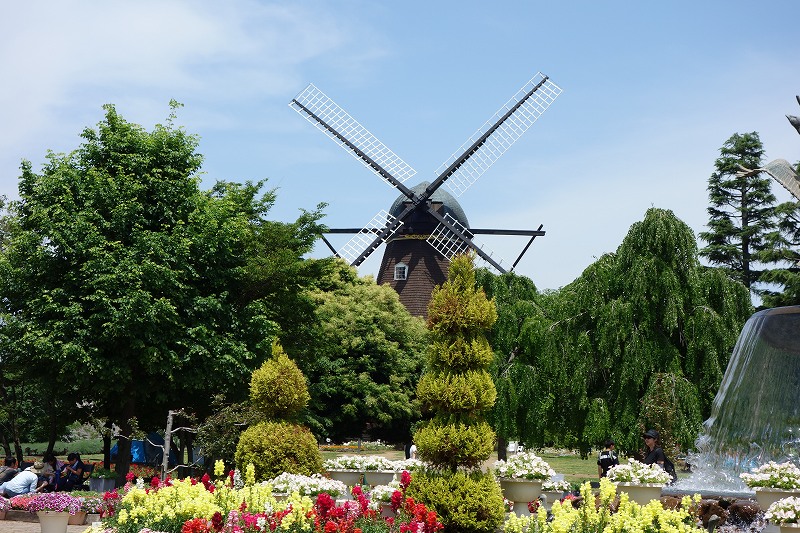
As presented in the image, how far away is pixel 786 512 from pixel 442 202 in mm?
38986

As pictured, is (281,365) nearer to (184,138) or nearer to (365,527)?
(365,527)

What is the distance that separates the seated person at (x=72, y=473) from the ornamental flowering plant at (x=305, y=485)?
287 inches

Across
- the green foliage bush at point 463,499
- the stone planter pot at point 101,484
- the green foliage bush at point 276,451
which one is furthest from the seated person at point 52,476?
the green foliage bush at point 463,499

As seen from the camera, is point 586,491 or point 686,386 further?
point 686,386

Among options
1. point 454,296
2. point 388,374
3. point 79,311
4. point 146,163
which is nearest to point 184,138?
point 146,163

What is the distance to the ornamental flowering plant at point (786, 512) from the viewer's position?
26.3ft

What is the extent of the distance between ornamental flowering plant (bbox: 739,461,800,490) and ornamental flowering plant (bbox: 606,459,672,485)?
114cm

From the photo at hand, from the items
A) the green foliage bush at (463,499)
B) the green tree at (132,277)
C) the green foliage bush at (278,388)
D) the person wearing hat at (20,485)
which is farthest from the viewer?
the green tree at (132,277)

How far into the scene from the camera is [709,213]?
41.0 m

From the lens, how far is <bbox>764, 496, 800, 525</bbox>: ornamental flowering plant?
26.3ft

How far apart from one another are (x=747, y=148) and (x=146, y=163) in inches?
1130

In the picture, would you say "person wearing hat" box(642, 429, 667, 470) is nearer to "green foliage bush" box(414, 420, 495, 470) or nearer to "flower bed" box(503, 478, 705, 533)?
"green foliage bush" box(414, 420, 495, 470)

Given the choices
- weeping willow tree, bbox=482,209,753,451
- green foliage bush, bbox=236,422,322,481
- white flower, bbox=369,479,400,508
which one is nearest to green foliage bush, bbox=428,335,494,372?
white flower, bbox=369,479,400,508

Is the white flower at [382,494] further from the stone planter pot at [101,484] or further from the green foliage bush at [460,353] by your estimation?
the stone planter pot at [101,484]
